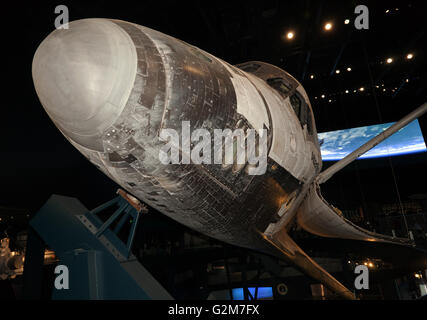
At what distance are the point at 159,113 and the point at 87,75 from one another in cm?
63

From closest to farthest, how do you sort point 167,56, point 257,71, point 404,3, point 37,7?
point 167,56 → point 257,71 → point 37,7 → point 404,3

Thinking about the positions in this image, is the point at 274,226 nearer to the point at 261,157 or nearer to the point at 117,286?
the point at 261,157

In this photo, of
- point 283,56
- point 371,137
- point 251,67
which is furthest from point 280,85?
point 371,137

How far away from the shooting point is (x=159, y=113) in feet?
6.75

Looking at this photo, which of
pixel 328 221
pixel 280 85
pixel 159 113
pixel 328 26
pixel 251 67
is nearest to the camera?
pixel 159 113

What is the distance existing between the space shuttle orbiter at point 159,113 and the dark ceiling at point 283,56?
4674 mm

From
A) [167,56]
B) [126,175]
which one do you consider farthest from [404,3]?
[126,175]

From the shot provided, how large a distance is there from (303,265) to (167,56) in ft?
15.7

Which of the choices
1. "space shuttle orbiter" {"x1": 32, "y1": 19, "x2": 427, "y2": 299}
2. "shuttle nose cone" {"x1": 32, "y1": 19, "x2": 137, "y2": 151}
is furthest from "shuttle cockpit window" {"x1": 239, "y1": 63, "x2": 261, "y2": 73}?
"shuttle nose cone" {"x1": 32, "y1": 19, "x2": 137, "y2": 151}

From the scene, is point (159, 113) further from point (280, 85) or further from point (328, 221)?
point (328, 221)

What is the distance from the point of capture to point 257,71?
182 inches

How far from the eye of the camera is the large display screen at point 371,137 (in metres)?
14.4

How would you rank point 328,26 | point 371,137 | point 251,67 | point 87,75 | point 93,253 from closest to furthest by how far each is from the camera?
point 87,75 < point 93,253 < point 251,67 < point 328,26 < point 371,137

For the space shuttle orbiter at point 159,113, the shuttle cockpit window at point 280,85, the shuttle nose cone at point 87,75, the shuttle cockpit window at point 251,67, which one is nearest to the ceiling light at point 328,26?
the shuttle cockpit window at point 251,67
